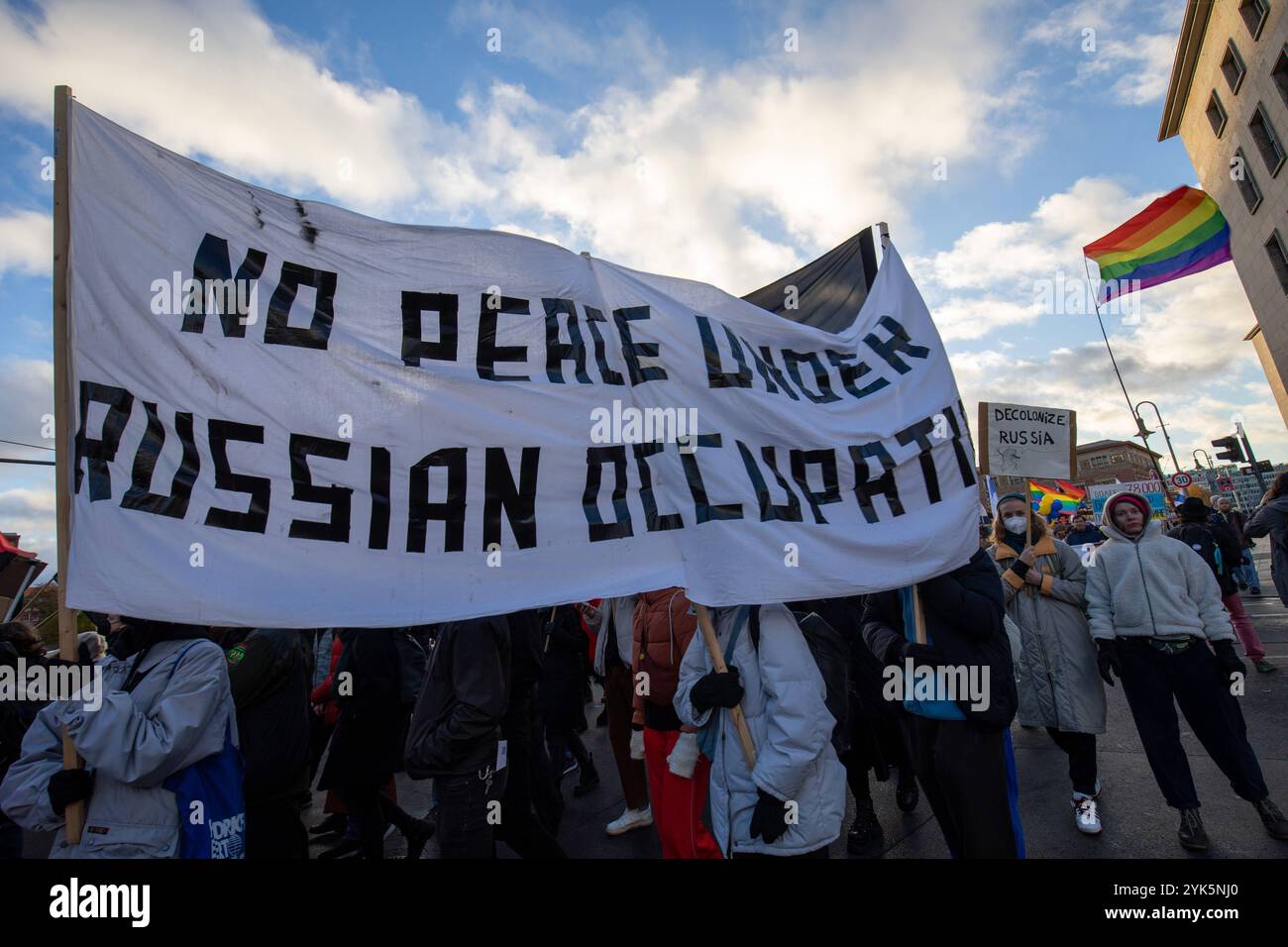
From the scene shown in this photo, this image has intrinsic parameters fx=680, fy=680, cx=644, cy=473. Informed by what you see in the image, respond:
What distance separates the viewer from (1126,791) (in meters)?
4.77

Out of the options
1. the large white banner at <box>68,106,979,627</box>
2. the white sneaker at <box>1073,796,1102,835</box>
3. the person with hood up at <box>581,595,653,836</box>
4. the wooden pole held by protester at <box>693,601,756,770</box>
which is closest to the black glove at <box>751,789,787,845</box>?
the wooden pole held by protester at <box>693,601,756,770</box>

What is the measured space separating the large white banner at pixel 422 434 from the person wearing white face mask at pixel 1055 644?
1359mm

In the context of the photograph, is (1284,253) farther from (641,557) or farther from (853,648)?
(641,557)

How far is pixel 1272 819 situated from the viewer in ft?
12.7

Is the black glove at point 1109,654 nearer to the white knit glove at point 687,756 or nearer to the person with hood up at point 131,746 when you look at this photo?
the white knit glove at point 687,756

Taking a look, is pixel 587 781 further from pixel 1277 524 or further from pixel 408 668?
pixel 1277 524

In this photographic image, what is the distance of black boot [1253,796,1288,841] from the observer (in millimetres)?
3816

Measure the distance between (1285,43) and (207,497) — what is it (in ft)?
83.1

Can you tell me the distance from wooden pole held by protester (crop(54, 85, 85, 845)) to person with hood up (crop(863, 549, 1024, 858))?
336cm

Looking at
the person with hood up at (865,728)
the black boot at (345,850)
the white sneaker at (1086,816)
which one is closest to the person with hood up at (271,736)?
the black boot at (345,850)

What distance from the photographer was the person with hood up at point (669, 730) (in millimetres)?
3494

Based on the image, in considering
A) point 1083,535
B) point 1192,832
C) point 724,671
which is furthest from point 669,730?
point 1083,535

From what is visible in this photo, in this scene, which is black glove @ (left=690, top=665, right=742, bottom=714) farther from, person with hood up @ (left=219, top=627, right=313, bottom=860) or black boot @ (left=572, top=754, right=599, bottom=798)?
black boot @ (left=572, top=754, right=599, bottom=798)
